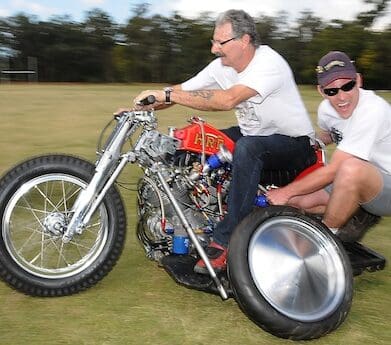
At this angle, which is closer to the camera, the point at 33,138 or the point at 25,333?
the point at 25,333

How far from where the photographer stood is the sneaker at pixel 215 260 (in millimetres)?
3281

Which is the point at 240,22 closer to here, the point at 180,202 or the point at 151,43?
the point at 180,202

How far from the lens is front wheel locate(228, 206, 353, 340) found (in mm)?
2895

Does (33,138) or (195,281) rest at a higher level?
(195,281)

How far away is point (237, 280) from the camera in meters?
2.96

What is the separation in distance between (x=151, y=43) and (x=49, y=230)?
43396 millimetres

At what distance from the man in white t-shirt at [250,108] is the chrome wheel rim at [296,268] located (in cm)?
25

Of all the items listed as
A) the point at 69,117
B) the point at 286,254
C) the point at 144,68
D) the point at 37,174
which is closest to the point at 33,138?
the point at 69,117

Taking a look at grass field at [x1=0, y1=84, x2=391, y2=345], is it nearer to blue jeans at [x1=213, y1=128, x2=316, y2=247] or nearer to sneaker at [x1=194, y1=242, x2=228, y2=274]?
sneaker at [x1=194, y1=242, x2=228, y2=274]

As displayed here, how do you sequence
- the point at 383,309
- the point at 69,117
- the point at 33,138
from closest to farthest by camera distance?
the point at 383,309 → the point at 33,138 → the point at 69,117

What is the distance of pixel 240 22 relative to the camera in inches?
138

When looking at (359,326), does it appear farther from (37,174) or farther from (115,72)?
(115,72)

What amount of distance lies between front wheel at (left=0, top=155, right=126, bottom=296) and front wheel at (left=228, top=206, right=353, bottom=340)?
2.48 feet

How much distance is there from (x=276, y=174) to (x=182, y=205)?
650mm
